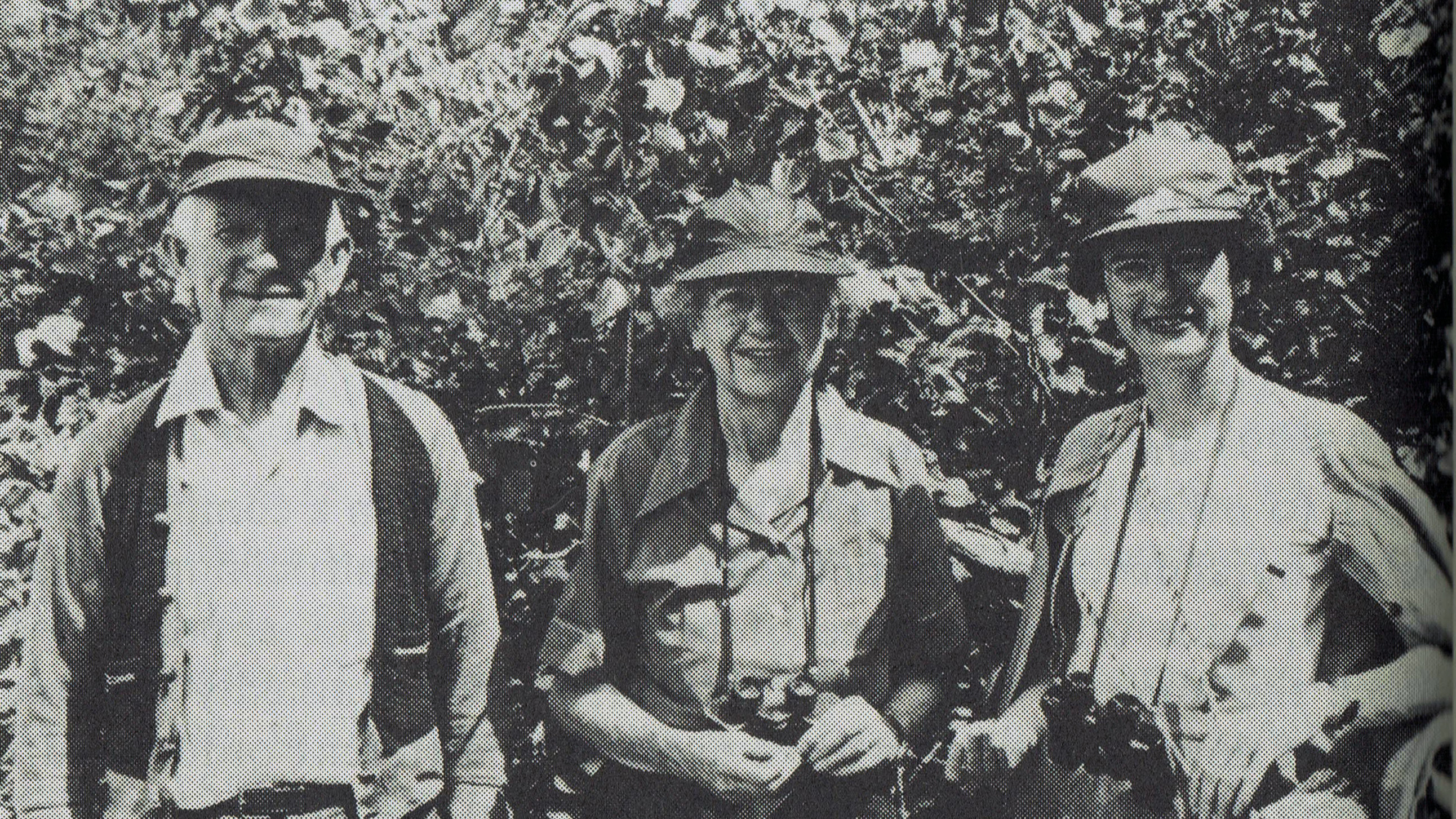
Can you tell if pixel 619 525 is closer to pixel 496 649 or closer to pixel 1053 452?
pixel 496 649

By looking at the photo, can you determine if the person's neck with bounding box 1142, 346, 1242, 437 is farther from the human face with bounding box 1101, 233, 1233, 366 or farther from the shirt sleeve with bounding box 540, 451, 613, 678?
the shirt sleeve with bounding box 540, 451, 613, 678

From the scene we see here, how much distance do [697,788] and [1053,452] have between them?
531mm

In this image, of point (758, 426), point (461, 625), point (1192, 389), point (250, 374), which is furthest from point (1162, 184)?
point (250, 374)

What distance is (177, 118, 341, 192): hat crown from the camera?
1.48 m

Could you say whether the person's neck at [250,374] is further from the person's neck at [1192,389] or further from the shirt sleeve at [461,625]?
the person's neck at [1192,389]

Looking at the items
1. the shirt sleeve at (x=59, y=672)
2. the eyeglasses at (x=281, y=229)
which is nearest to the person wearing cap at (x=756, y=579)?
the eyeglasses at (x=281, y=229)

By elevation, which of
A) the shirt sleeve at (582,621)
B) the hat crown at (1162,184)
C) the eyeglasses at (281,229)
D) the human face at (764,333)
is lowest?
the shirt sleeve at (582,621)

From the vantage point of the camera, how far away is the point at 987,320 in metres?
1.53

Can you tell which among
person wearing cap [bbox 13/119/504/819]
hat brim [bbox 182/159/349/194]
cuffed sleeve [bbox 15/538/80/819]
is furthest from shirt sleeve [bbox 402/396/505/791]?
cuffed sleeve [bbox 15/538/80/819]

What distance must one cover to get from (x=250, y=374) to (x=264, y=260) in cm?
12

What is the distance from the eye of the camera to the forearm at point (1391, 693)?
1.53m

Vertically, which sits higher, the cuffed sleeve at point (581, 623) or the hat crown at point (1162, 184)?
the hat crown at point (1162, 184)

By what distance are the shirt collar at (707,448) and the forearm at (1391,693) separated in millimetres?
542

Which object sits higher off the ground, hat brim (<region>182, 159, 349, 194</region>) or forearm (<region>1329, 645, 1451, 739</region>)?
hat brim (<region>182, 159, 349, 194</region>)
